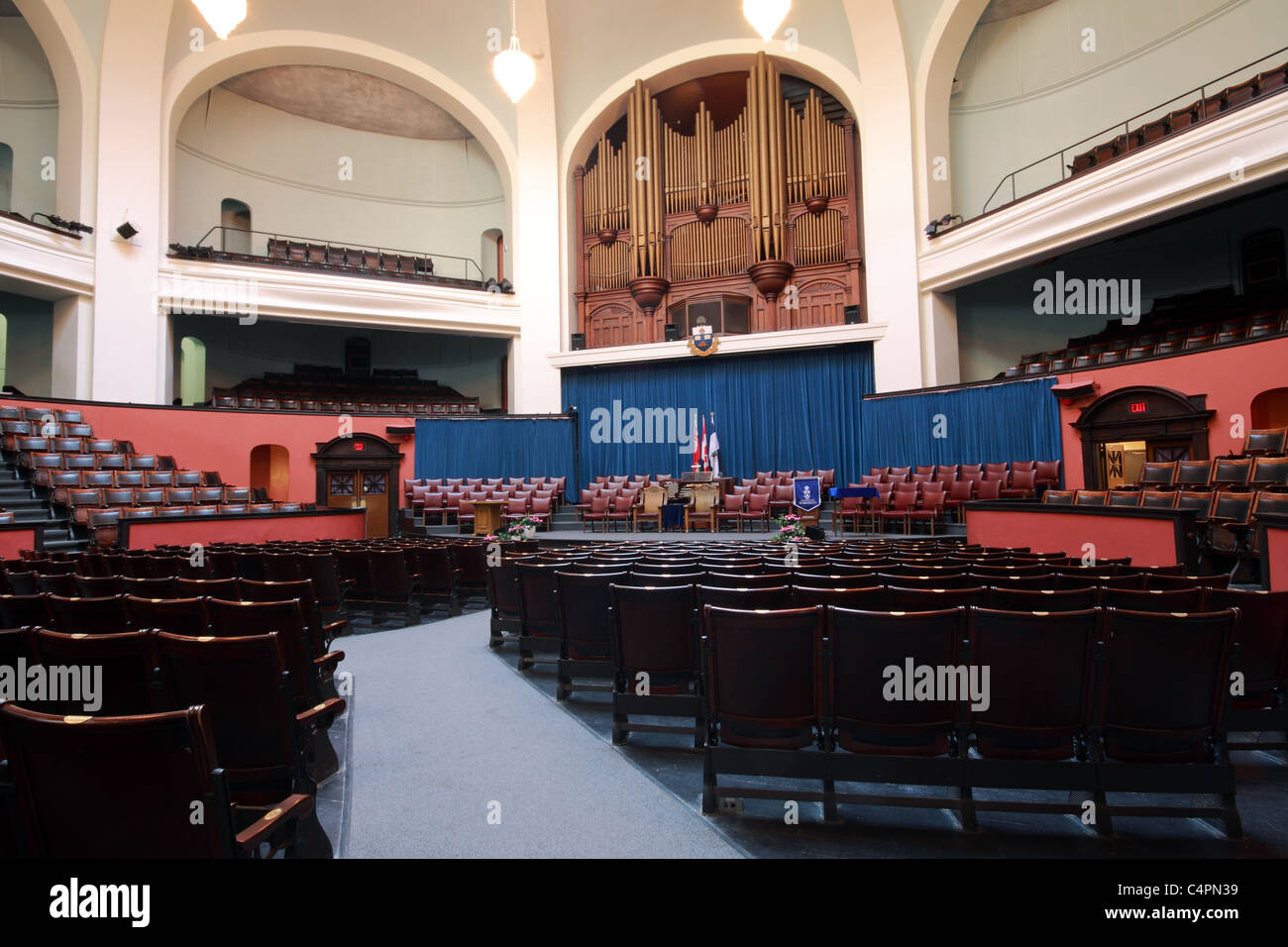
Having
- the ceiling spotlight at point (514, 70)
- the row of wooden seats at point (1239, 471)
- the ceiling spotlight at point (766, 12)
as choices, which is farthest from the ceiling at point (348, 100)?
the row of wooden seats at point (1239, 471)

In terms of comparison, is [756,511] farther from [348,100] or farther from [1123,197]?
[348,100]

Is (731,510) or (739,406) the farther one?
(739,406)

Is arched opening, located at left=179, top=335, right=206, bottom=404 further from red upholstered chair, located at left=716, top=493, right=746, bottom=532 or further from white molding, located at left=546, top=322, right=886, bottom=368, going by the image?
red upholstered chair, located at left=716, top=493, right=746, bottom=532

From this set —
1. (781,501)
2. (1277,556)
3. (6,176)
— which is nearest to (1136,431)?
(781,501)

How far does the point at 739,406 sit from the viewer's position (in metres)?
14.3

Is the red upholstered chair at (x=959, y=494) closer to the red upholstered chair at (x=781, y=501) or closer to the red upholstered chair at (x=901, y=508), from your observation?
the red upholstered chair at (x=901, y=508)

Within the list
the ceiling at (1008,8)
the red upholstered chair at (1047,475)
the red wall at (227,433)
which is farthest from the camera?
the ceiling at (1008,8)

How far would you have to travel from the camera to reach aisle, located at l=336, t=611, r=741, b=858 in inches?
77.0

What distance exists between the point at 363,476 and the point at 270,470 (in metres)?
2.37

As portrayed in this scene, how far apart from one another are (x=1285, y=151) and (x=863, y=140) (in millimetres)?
6499

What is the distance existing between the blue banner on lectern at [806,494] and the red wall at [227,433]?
25.7 feet

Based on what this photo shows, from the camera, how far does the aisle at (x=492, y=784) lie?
77.0 inches
